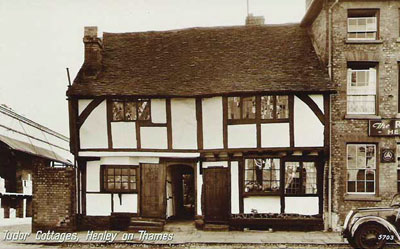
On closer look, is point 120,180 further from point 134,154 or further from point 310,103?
point 310,103

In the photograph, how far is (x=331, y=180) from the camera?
15.3 meters

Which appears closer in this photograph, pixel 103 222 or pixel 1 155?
pixel 103 222

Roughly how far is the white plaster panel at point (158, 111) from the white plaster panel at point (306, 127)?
15.7 ft

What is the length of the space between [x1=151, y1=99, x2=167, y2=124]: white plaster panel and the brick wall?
352 cm

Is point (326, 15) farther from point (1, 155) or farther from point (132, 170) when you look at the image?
point (1, 155)

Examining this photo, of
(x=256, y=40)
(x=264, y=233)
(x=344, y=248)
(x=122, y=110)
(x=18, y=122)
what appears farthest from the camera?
(x=18, y=122)

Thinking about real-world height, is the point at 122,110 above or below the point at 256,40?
below

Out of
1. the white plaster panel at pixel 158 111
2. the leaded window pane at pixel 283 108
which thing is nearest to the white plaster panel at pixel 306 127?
the leaded window pane at pixel 283 108

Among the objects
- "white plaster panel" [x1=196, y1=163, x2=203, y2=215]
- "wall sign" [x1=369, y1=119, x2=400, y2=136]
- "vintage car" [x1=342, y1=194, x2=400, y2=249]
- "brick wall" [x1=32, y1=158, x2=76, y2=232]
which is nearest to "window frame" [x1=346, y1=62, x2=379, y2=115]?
"wall sign" [x1=369, y1=119, x2=400, y2=136]

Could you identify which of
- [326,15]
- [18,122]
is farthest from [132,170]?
[18,122]

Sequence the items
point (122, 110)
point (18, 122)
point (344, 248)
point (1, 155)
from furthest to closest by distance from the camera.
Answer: point (18, 122) → point (1, 155) → point (122, 110) → point (344, 248)

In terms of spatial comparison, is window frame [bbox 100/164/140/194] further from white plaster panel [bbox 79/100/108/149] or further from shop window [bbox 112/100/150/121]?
shop window [bbox 112/100/150/121]

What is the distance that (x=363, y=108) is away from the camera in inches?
615

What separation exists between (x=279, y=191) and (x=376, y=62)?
231 inches
